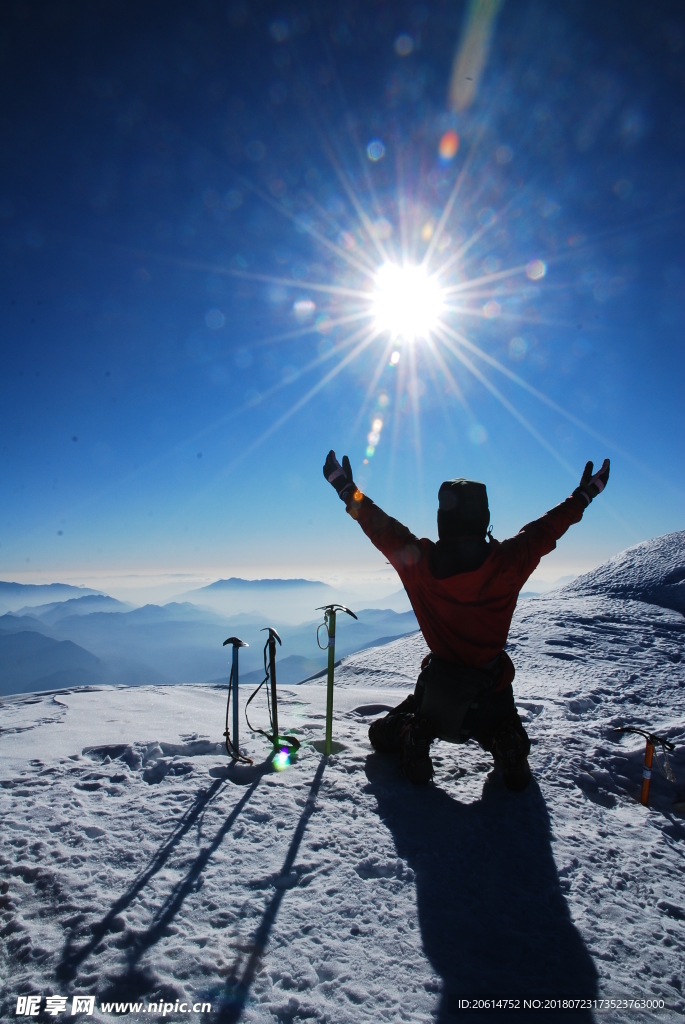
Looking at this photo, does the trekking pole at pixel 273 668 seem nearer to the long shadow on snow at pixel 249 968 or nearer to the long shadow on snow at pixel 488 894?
the long shadow on snow at pixel 488 894

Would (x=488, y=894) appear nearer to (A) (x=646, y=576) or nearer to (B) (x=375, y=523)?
(B) (x=375, y=523)

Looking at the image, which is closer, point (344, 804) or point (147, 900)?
point (147, 900)

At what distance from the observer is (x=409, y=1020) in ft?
5.42

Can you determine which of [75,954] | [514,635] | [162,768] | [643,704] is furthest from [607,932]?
[514,635]

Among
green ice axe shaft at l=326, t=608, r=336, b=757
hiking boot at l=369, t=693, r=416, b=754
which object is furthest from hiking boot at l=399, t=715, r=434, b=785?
green ice axe shaft at l=326, t=608, r=336, b=757

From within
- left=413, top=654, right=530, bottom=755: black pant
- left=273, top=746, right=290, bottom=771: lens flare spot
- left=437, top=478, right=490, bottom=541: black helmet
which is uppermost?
left=437, top=478, right=490, bottom=541: black helmet

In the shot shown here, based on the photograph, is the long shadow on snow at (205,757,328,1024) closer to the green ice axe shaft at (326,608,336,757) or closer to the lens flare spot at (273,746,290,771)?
the lens flare spot at (273,746,290,771)

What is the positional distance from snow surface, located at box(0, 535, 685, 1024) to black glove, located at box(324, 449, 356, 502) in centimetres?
225

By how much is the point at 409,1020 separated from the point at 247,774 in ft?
6.85

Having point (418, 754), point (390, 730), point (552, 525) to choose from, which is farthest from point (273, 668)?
point (552, 525)

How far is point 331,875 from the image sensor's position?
240 cm

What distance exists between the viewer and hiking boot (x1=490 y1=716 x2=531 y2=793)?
3340 mm

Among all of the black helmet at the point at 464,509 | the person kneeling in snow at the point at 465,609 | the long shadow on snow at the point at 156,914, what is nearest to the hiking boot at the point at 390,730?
the person kneeling in snow at the point at 465,609

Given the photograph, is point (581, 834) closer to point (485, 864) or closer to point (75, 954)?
point (485, 864)
